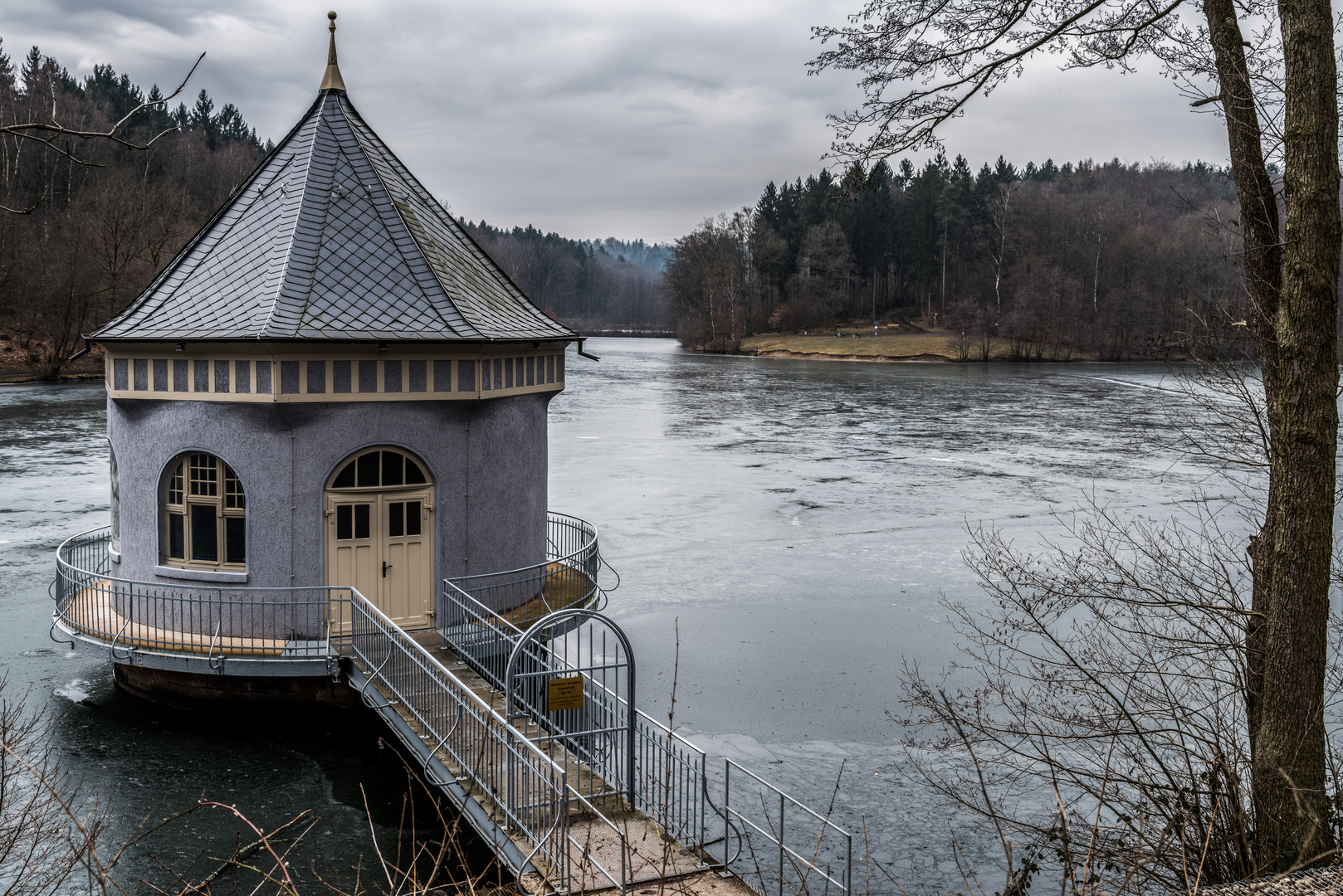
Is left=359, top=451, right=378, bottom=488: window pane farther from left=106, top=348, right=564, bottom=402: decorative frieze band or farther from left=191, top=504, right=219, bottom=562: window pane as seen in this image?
left=191, top=504, right=219, bottom=562: window pane

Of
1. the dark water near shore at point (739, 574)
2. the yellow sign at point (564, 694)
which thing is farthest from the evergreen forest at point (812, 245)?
the yellow sign at point (564, 694)

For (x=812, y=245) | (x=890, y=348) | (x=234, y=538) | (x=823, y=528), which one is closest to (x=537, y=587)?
(x=234, y=538)

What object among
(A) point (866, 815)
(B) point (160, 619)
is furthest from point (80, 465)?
(A) point (866, 815)

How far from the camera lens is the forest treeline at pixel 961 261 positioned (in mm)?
100625

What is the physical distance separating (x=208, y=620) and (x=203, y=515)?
1.58m

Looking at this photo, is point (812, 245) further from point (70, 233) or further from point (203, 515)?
point (203, 515)

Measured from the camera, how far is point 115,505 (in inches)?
696

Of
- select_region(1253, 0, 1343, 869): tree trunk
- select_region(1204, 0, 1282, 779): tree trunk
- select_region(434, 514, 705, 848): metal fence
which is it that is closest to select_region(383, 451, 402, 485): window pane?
select_region(434, 514, 705, 848): metal fence

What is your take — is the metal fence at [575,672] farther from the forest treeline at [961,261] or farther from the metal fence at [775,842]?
the forest treeline at [961,261]

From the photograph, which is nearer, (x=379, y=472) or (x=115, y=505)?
(x=379, y=472)

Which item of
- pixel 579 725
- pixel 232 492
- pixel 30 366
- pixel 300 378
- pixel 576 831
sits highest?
pixel 300 378

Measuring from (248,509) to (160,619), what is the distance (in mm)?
2280

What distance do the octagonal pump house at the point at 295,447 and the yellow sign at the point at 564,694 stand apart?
4.95 meters

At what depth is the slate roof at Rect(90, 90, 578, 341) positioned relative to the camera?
16062 mm
